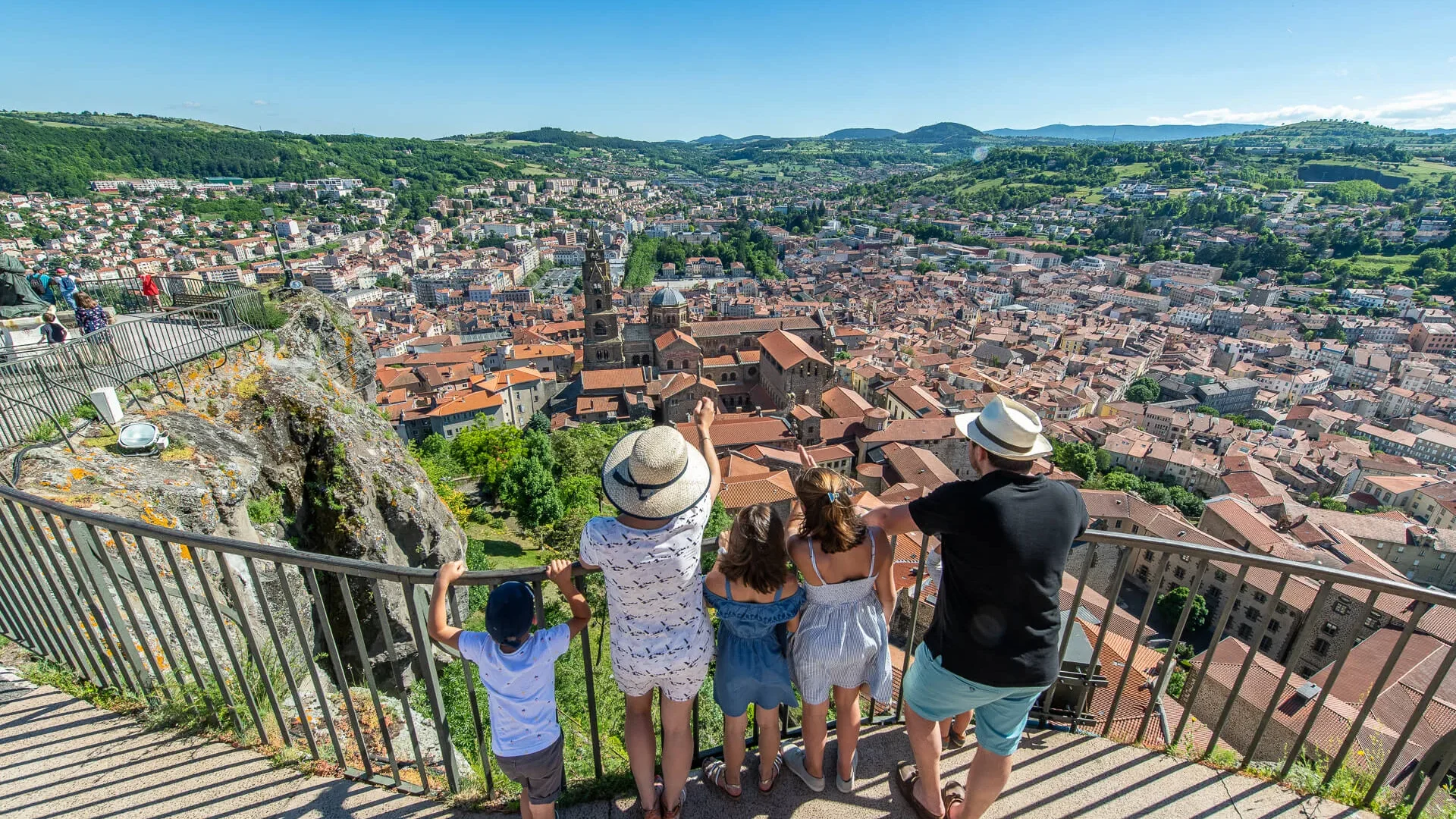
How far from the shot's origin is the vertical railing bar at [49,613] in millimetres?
3588

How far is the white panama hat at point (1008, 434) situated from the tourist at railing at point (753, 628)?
0.92 meters

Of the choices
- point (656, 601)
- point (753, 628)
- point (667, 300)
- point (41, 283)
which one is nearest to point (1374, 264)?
point (667, 300)

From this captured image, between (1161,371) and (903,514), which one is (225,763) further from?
(1161,371)

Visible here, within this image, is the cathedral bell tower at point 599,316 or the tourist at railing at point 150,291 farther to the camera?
the cathedral bell tower at point 599,316

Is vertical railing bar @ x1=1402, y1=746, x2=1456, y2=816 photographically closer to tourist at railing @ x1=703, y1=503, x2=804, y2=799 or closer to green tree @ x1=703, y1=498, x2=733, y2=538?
tourist at railing @ x1=703, y1=503, x2=804, y2=799

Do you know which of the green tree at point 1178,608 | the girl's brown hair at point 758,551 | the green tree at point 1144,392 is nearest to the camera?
the girl's brown hair at point 758,551

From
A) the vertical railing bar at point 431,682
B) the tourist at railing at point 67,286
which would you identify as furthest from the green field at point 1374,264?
the tourist at railing at point 67,286

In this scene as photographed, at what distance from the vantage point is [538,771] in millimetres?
2844

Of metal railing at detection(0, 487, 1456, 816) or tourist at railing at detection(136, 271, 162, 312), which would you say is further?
tourist at railing at detection(136, 271, 162, 312)

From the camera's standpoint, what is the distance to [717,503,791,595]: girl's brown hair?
2.71 meters

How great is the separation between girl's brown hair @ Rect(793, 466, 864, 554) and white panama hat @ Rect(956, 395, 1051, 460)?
1.86 feet

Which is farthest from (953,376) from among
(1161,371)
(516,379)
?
(516,379)

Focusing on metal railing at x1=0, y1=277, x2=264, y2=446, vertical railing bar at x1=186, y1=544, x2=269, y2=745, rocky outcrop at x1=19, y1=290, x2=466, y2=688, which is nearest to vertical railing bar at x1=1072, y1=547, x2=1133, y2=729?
vertical railing bar at x1=186, y1=544, x2=269, y2=745

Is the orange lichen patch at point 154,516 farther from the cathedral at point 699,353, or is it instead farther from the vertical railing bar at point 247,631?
the cathedral at point 699,353
